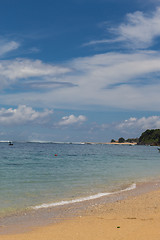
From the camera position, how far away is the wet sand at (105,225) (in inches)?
342

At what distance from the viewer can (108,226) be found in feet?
31.9

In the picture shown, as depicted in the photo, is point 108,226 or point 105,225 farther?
point 105,225

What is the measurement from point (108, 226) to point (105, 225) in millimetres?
186

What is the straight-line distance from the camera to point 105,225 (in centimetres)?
988

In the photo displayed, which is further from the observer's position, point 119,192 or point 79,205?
point 119,192

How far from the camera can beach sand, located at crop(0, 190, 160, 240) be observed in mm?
8633

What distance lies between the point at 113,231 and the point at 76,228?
144cm

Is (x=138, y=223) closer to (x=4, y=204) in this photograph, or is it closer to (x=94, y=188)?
(x=4, y=204)

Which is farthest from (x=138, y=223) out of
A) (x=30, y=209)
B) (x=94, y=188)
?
(x=94, y=188)

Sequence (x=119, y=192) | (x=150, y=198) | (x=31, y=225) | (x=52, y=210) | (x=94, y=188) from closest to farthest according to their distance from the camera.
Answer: (x=31, y=225)
(x=52, y=210)
(x=150, y=198)
(x=119, y=192)
(x=94, y=188)

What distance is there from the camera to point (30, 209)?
521 inches

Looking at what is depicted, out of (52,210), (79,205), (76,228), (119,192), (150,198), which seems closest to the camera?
(76,228)

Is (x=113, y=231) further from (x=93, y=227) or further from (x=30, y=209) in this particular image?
(x=30, y=209)

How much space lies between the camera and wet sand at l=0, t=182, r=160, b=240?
8.69 m
